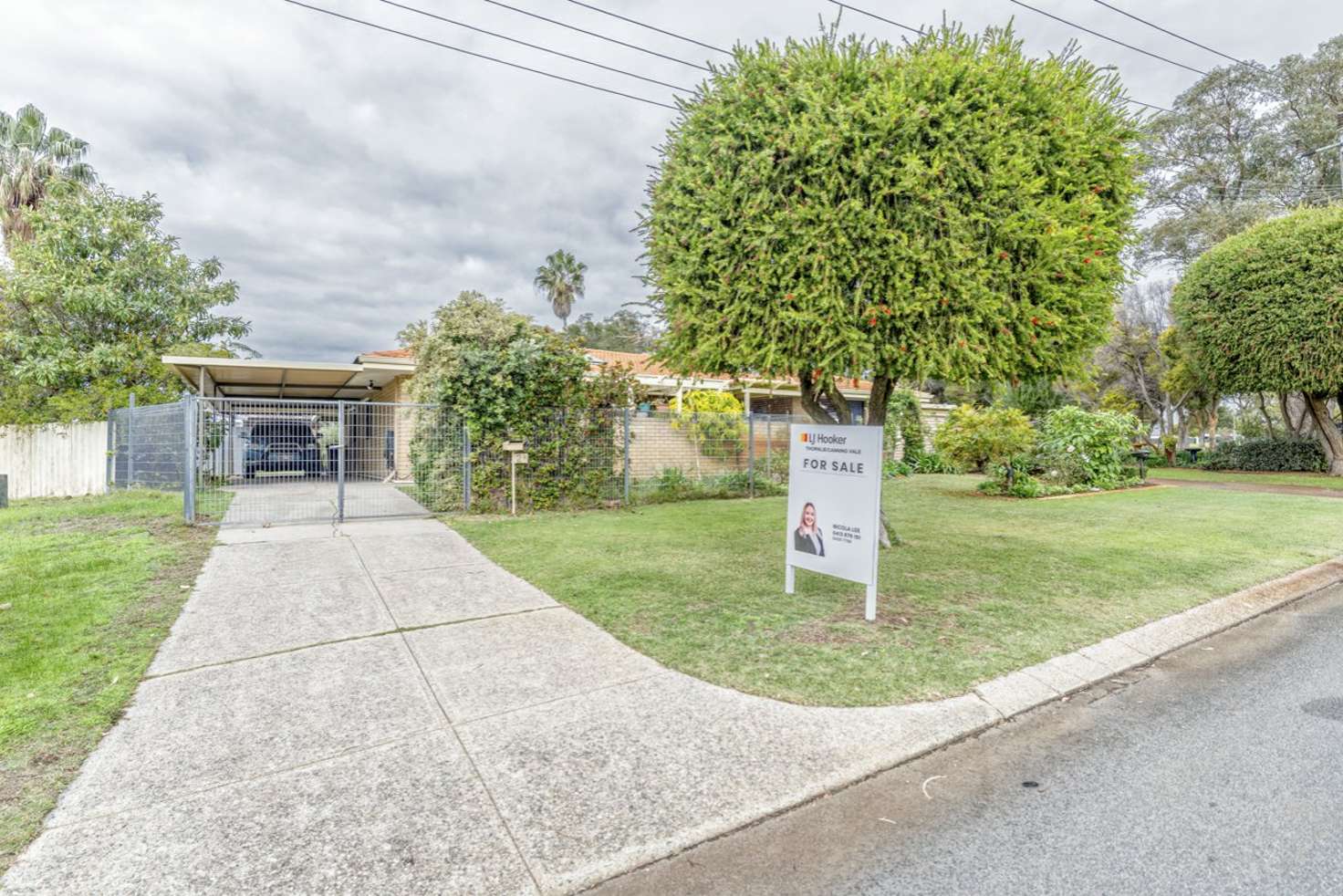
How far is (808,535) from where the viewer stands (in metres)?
4.52

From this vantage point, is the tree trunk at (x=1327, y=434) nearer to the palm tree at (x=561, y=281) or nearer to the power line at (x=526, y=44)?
the power line at (x=526, y=44)

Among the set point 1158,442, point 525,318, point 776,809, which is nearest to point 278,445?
point 525,318

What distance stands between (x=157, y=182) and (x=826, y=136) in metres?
18.2

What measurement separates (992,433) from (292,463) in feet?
41.4

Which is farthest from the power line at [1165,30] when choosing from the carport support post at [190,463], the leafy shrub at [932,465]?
the carport support post at [190,463]

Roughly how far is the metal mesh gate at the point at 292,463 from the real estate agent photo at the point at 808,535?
21.5ft

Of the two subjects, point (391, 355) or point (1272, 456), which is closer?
point (391, 355)

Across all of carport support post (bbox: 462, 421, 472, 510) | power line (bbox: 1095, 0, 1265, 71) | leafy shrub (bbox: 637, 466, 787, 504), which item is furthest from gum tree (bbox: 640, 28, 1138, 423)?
leafy shrub (bbox: 637, 466, 787, 504)

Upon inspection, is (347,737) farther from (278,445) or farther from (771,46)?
(278,445)

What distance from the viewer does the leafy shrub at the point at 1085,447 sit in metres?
13.1

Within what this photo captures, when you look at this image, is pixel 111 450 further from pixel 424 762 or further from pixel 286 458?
pixel 424 762

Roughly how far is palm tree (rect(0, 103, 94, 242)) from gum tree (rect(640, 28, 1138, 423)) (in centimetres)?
1942

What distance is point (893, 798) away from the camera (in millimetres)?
2318

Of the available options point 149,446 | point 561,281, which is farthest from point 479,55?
point 561,281
